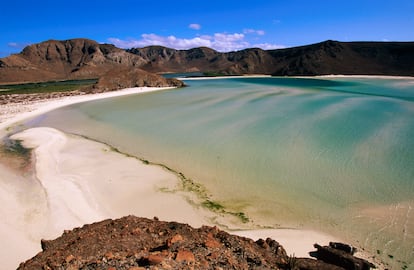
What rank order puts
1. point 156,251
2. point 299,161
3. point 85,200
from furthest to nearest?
point 299,161
point 85,200
point 156,251

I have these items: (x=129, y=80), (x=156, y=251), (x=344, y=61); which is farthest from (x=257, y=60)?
(x=156, y=251)

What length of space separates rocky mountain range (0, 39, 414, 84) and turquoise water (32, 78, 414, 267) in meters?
54.1

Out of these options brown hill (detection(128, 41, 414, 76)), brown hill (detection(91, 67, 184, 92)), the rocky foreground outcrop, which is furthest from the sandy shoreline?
brown hill (detection(128, 41, 414, 76))

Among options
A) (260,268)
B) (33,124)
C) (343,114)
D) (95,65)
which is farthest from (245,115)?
(95,65)

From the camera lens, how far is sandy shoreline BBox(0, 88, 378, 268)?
748 centimetres

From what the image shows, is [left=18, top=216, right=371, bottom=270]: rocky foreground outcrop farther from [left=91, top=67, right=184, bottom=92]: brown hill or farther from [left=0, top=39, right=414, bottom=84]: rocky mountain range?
[left=0, top=39, right=414, bottom=84]: rocky mountain range

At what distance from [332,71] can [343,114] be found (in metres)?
82.9

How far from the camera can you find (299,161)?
13211 mm

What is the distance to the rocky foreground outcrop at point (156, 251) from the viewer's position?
13.4ft

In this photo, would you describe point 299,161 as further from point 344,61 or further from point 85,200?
point 344,61

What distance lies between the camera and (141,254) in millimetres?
4363

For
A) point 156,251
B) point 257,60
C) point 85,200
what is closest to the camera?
point 156,251

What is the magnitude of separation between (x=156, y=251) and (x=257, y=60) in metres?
136

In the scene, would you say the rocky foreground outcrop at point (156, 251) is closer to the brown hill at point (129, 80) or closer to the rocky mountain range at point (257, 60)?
the brown hill at point (129, 80)
